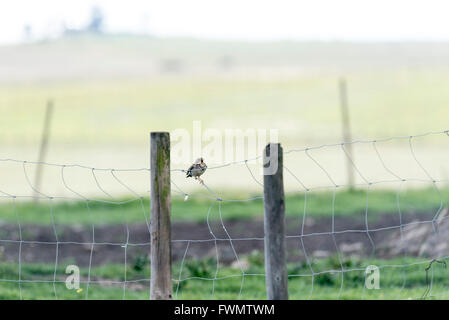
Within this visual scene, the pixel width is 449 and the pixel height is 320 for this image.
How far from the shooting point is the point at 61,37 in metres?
95.6

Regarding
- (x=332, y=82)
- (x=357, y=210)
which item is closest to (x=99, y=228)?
(x=357, y=210)

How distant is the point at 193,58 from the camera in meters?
81.7

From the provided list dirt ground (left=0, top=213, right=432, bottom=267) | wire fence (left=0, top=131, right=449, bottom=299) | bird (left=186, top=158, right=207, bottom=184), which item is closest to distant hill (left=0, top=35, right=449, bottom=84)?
wire fence (left=0, top=131, right=449, bottom=299)

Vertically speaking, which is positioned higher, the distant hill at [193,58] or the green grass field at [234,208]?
the distant hill at [193,58]

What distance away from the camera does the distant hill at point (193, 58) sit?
69312 millimetres

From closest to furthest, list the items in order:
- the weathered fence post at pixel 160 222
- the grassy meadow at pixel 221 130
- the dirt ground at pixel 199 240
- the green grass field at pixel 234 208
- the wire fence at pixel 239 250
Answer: the weathered fence post at pixel 160 222 → the wire fence at pixel 239 250 → the grassy meadow at pixel 221 130 → the dirt ground at pixel 199 240 → the green grass field at pixel 234 208

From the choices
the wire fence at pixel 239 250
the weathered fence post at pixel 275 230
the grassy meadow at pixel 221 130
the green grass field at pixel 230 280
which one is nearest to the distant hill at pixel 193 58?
the grassy meadow at pixel 221 130

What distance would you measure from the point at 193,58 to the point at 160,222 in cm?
7688

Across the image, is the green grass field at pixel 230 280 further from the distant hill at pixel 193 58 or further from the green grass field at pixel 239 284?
the distant hill at pixel 193 58

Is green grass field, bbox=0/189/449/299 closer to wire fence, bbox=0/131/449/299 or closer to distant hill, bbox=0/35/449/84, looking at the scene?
wire fence, bbox=0/131/449/299

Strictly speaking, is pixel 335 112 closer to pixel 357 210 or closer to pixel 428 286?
pixel 357 210

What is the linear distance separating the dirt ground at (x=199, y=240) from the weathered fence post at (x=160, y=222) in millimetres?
3765

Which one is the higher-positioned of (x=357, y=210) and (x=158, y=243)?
(x=357, y=210)

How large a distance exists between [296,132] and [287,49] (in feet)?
139
